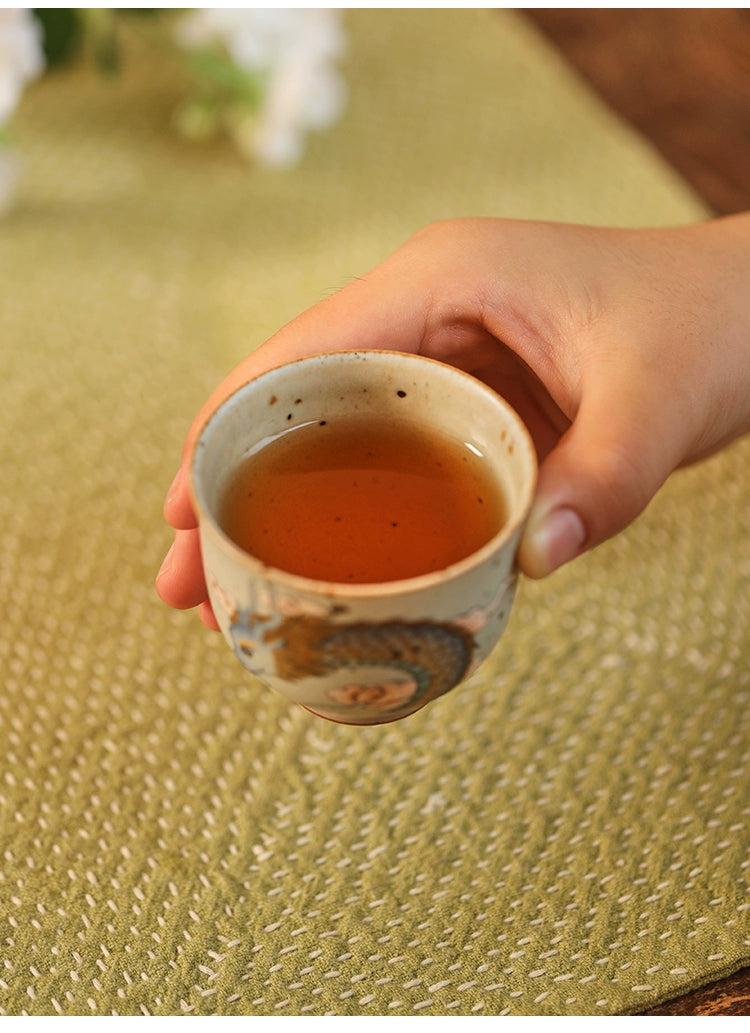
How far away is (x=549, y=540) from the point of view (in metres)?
0.48

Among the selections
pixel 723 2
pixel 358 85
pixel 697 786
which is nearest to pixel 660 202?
pixel 358 85

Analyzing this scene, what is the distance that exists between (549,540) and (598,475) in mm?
46

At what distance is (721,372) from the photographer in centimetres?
60

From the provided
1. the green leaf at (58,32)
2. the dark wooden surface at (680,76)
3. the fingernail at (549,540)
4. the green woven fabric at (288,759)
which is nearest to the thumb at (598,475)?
the fingernail at (549,540)

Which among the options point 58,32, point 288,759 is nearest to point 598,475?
point 288,759

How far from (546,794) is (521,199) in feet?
2.27

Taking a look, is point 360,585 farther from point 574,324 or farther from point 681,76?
point 681,76

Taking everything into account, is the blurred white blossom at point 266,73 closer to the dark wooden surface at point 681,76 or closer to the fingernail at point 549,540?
the dark wooden surface at point 681,76

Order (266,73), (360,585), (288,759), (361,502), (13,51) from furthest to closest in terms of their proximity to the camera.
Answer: (266,73), (13,51), (288,759), (361,502), (360,585)

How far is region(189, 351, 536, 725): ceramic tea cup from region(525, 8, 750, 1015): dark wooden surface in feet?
2.38

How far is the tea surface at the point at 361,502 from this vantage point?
0.52m

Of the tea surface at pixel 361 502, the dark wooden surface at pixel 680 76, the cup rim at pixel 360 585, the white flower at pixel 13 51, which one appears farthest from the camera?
the dark wooden surface at pixel 680 76

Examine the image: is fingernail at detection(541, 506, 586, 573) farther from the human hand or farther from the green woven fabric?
the green woven fabric

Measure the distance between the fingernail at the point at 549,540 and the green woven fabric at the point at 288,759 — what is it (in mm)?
210
